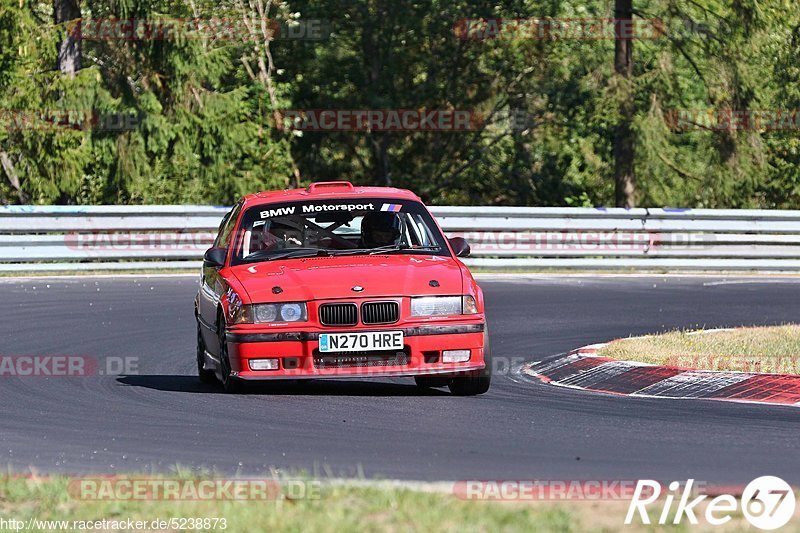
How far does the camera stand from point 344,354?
10.1m

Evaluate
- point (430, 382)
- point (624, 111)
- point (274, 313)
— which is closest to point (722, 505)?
point (274, 313)

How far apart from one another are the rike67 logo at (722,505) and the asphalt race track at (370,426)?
449 mm

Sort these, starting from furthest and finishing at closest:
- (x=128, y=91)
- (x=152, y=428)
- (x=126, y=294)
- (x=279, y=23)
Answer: (x=279, y=23)
(x=128, y=91)
(x=126, y=294)
(x=152, y=428)

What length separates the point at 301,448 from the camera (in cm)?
804

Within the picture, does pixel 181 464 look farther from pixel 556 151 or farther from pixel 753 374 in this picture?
pixel 556 151

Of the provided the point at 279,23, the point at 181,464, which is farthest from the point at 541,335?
the point at 279,23

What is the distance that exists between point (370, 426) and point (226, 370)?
6.66ft

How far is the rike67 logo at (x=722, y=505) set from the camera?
5828mm

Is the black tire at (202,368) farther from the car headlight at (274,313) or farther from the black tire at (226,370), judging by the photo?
the car headlight at (274,313)

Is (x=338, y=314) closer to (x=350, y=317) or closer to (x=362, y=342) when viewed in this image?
(x=350, y=317)

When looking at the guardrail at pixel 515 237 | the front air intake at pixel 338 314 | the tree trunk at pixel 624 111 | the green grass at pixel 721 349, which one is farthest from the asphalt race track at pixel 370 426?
the tree trunk at pixel 624 111

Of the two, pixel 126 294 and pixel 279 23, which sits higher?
pixel 279 23

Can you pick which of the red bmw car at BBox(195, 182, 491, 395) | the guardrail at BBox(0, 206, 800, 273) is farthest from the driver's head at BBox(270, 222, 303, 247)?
the guardrail at BBox(0, 206, 800, 273)

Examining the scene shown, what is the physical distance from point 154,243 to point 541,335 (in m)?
9.59
